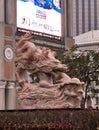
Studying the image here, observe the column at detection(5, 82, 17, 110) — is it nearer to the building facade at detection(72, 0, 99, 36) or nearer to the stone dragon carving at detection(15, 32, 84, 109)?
the stone dragon carving at detection(15, 32, 84, 109)

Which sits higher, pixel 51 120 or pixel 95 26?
pixel 95 26

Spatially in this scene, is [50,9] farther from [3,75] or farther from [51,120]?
[51,120]

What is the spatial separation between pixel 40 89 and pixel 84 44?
258 feet

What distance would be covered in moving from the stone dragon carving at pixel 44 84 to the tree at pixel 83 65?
616 inches

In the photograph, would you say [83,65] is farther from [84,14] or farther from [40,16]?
[84,14]

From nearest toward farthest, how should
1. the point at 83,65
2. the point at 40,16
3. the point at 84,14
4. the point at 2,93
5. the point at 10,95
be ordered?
the point at 83,65 → the point at 2,93 → the point at 10,95 → the point at 40,16 → the point at 84,14

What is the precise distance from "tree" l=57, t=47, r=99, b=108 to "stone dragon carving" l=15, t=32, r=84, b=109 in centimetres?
1565

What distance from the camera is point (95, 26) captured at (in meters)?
156

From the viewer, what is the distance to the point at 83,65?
144ft

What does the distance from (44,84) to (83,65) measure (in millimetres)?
16725

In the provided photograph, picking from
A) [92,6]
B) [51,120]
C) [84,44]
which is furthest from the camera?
[92,6]

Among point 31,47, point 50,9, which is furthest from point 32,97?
point 50,9

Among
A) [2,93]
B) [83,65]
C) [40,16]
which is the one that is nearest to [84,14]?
[40,16]

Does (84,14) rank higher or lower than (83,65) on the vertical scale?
higher
